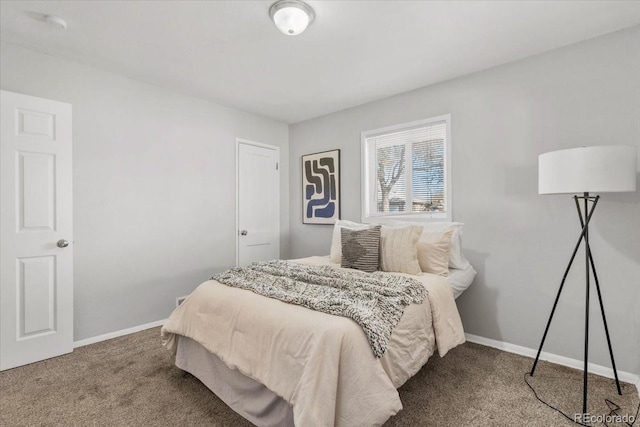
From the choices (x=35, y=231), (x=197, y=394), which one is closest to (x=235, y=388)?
(x=197, y=394)

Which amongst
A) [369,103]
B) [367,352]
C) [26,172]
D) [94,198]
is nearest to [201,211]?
[94,198]

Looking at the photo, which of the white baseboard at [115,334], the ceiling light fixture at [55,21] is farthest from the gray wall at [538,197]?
the white baseboard at [115,334]

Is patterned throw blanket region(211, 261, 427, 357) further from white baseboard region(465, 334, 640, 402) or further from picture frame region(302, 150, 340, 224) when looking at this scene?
picture frame region(302, 150, 340, 224)

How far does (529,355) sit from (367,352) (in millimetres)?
1948

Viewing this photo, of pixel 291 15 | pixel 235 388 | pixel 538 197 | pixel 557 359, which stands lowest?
pixel 557 359

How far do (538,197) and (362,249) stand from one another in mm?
1480

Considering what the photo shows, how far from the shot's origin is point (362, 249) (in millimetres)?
2736

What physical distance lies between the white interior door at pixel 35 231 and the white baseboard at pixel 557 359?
3549mm

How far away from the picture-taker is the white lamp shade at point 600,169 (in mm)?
1844

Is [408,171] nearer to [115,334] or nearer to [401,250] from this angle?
[401,250]

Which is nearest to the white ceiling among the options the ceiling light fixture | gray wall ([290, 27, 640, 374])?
the ceiling light fixture

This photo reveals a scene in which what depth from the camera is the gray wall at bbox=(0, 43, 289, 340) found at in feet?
9.15

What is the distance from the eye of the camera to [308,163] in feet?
14.3

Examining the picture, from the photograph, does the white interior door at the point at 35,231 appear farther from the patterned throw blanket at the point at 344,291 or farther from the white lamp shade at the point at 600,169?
the white lamp shade at the point at 600,169
